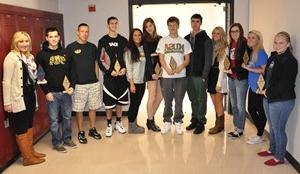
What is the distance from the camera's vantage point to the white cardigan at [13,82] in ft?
11.0

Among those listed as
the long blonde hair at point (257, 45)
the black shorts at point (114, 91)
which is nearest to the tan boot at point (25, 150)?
the black shorts at point (114, 91)

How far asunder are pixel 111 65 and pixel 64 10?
1834 millimetres

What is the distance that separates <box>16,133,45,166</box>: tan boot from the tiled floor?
3.0 inches

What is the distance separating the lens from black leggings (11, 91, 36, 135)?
351 centimetres

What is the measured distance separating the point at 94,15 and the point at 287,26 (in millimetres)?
3184

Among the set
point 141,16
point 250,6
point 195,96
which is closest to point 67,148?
point 195,96

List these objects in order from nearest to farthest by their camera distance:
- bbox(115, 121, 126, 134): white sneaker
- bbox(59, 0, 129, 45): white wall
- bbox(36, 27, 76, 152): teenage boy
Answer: bbox(36, 27, 76, 152): teenage boy, bbox(115, 121, 126, 134): white sneaker, bbox(59, 0, 129, 45): white wall

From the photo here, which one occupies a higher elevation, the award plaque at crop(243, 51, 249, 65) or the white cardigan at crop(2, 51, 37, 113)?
the award plaque at crop(243, 51, 249, 65)

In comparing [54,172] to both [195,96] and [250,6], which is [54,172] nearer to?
[195,96]

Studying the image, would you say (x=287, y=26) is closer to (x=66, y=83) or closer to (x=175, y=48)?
(x=175, y=48)

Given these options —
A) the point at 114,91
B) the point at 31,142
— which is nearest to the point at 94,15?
the point at 114,91

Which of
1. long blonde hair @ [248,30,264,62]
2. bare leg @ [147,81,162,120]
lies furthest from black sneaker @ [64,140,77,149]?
long blonde hair @ [248,30,264,62]

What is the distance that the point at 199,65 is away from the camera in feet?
14.6

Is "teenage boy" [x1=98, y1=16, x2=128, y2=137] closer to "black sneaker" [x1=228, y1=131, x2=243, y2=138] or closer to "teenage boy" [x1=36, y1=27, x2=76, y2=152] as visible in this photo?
"teenage boy" [x1=36, y1=27, x2=76, y2=152]
